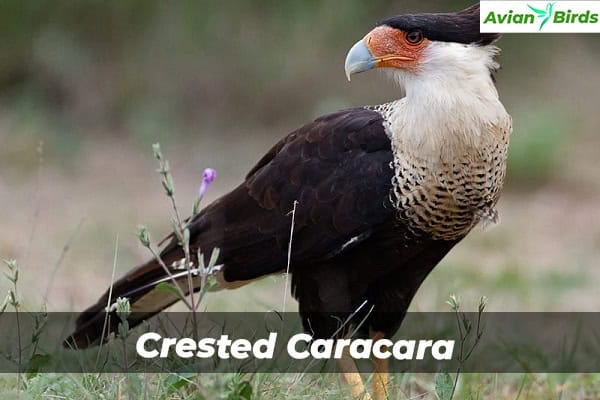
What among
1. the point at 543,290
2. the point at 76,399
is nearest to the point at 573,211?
the point at 543,290

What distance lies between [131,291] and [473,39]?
4.81ft

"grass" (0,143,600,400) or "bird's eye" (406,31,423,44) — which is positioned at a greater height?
"bird's eye" (406,31,423,44)

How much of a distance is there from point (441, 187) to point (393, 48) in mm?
450

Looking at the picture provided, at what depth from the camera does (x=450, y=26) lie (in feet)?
10.8

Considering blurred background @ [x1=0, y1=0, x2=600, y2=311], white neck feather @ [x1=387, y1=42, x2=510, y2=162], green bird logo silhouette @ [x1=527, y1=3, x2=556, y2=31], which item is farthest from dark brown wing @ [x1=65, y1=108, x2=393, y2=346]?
blurred background @ [x1=0, y1=0, x2=600, y2=311]

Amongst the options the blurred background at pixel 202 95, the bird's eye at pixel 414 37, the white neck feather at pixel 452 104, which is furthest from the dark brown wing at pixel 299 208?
the blurred background at pixel 202 95

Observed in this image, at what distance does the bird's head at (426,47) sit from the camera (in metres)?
3.26

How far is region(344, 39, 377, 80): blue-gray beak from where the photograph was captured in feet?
10.9

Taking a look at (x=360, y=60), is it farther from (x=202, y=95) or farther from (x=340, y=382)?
(x=202, y=95)

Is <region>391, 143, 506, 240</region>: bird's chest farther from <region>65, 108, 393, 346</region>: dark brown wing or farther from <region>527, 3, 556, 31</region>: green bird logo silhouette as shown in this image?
<region>527, 3, 556, 31</region>: green bird logo silhouette

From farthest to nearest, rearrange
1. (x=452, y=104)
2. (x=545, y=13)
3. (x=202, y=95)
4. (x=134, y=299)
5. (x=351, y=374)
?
1. (x=202, y=95)
2. (x=545, y=13)
3. (x=134, y=299)
4. (x=351, y=374)
5. (x=452, y=104)

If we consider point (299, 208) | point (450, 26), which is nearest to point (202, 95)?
point (299, 208)

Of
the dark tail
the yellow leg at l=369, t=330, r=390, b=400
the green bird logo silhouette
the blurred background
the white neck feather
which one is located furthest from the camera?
the blurred background

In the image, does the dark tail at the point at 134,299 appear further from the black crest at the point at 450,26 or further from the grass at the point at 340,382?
the black crest at the point at 450,26
